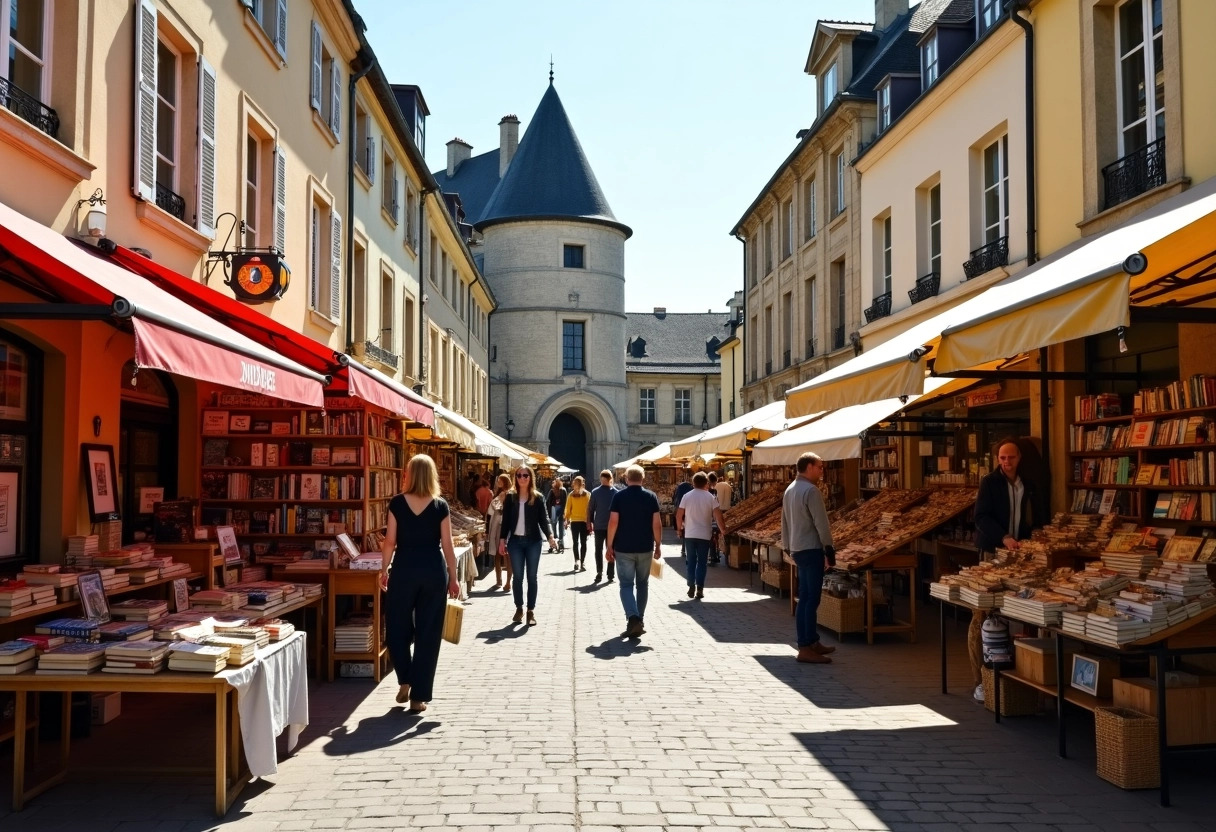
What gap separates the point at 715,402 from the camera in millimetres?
57656

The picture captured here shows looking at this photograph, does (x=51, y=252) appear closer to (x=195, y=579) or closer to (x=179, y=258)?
(x=195, y=579)

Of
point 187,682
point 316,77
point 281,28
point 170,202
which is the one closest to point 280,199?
point 281,28

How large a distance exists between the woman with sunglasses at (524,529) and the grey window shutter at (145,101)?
5.06m

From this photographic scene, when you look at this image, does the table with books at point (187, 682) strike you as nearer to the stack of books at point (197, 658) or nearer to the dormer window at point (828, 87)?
the stack of books at point (197, 658)

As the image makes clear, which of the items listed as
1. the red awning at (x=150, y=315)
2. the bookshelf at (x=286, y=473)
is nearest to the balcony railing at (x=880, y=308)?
the bookshelf at (x=286, y=473)

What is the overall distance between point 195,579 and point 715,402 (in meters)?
50.4

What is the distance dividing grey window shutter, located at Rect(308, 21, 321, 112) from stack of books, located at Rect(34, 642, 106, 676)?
31.9 ft

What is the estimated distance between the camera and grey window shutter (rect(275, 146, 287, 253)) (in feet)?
39.2

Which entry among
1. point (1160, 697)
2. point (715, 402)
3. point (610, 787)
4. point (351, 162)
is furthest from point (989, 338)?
point (715, 402)

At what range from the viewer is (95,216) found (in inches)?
292

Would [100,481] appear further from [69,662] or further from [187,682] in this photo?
[187,682]

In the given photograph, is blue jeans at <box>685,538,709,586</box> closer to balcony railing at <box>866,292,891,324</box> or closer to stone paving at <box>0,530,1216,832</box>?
stone paving at <box>0,530,1216,832</box>

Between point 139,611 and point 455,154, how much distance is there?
62.9m

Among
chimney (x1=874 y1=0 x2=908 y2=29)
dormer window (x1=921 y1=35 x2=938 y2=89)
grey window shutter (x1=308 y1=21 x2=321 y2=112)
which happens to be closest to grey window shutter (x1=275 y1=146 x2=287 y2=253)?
grey window shutter (x1=308 y1=21 x2=321 y2=112)
